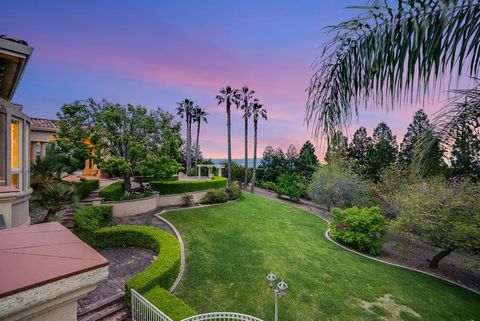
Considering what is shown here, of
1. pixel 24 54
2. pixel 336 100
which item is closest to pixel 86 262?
pixel 336 100

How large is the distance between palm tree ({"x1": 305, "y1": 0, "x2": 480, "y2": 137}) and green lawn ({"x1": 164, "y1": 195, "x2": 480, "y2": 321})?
8.50 meters

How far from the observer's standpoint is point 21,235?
139 centimetres

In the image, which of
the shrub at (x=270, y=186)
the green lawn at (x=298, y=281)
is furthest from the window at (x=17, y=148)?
the shrub at (x=270, y=186)

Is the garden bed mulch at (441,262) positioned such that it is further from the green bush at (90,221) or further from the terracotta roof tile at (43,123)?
the terracotta roof tile at (43,123)

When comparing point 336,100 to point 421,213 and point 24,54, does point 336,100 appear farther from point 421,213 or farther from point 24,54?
point 421,213

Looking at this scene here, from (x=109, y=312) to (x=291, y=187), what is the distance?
88.3 feet

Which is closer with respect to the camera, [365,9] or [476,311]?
[365,9]

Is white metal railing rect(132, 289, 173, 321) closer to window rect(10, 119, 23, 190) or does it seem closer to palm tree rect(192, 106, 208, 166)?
window rect(10, 119, 23, 190)

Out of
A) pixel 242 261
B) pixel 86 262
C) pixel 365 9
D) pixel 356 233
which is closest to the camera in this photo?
pixel 86 262

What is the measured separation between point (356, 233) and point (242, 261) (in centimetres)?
945

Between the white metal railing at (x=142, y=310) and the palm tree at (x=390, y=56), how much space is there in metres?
6.77

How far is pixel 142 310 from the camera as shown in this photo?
7.10 m

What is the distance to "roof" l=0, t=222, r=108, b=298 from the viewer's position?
90 cm

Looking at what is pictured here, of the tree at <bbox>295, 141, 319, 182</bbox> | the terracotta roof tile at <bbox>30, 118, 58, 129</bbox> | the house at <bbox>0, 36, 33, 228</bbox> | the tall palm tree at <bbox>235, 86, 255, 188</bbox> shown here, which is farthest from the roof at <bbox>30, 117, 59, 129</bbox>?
the tree at <bbox>295, 141, 319, 182</bbox>
